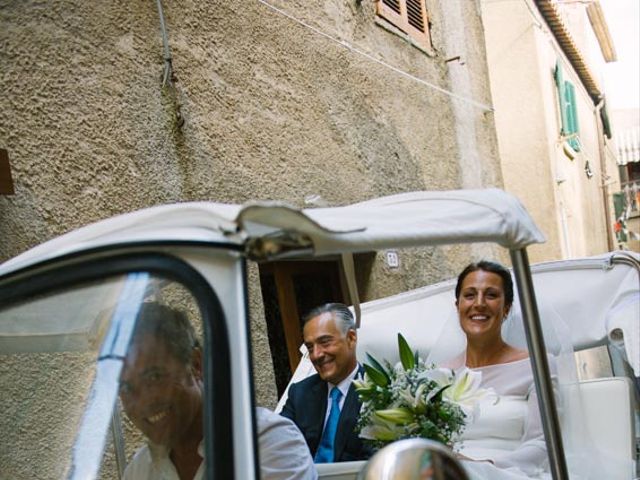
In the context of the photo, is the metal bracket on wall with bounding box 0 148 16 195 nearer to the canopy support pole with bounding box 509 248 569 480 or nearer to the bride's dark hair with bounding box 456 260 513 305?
the bride's dark hair with bounding box 456 260 513 305

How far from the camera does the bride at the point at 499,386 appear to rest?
326 centimetres

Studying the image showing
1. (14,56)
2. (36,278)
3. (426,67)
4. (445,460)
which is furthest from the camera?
(426,67)

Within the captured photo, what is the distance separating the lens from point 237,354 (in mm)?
1664

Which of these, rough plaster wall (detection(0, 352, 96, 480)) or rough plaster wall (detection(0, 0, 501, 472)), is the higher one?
rough plaster wall (detection(0, 0, 501, 472))

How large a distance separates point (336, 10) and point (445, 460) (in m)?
6.81

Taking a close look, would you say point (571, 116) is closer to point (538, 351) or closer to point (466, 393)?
point (466, 393)

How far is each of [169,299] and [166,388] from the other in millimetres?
199

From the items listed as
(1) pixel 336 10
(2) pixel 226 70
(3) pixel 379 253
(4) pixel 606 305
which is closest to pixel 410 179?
(3) pixel 379 253

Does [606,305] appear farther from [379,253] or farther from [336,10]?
[336,10]

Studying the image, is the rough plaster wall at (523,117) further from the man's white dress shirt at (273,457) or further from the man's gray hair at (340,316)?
the man's white dress shirt at (273,457)

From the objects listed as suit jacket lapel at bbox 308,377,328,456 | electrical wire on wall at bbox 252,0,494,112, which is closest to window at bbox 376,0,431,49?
electrical wire on wall at bbox 252,0,494,112

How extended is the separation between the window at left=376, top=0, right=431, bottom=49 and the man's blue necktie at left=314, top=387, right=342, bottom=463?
5691mm

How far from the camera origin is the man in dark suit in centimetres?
373

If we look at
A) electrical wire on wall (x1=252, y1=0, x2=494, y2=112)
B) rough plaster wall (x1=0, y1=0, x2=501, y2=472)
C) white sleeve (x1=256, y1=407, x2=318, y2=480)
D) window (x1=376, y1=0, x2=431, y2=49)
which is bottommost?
white sleeve (x1=256, y1=407, x2=318, y2=480)
